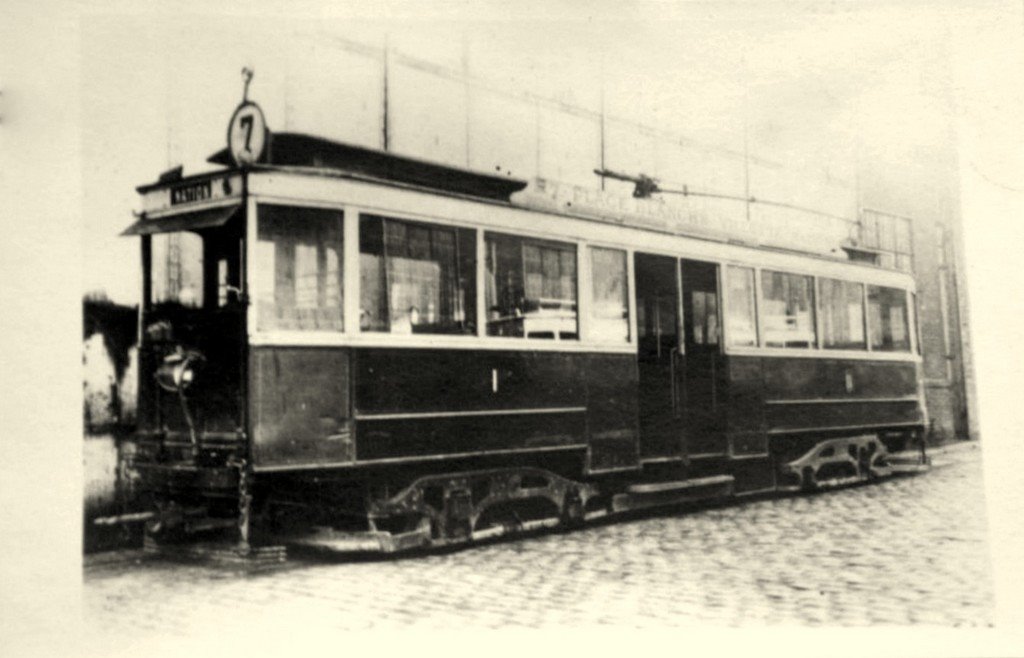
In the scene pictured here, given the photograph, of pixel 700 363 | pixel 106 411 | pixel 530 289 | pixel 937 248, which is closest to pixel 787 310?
pixel 700 363

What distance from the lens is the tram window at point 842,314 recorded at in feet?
19.7

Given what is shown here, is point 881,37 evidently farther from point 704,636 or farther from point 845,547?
point 704,636

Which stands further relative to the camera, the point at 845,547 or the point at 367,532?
the point at 845,547

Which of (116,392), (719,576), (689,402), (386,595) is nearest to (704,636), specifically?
(719,576)

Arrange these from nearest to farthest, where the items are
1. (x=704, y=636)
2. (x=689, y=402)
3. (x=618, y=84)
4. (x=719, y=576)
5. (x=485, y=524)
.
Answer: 1. (x=704, y=636)
2. (x=719, y=576)
3. (x=618, y=84)
4. (x=485, y=524)
5. (x=689, y=402)


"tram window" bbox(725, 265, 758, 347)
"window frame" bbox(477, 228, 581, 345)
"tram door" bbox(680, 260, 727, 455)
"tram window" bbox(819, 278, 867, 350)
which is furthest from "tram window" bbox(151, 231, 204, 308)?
"tram window" bbox(819, 278, 867, 350)

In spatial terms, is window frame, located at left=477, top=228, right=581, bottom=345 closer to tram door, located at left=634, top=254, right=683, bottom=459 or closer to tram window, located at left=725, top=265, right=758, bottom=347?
tram door, located at left=634, top=254, right=683, bottom=459

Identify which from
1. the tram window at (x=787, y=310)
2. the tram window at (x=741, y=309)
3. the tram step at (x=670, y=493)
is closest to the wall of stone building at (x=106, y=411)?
the tram step at (x=670, y=493)

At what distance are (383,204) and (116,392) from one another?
1481 millimetres

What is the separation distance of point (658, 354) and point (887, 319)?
5.54 feet

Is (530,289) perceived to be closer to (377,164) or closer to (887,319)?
(377,164)

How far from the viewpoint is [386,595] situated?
3781 millimetres

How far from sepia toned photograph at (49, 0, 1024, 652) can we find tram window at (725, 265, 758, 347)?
49cm

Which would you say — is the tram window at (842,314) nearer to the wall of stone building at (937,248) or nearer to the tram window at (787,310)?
the tram window at (787,310)
